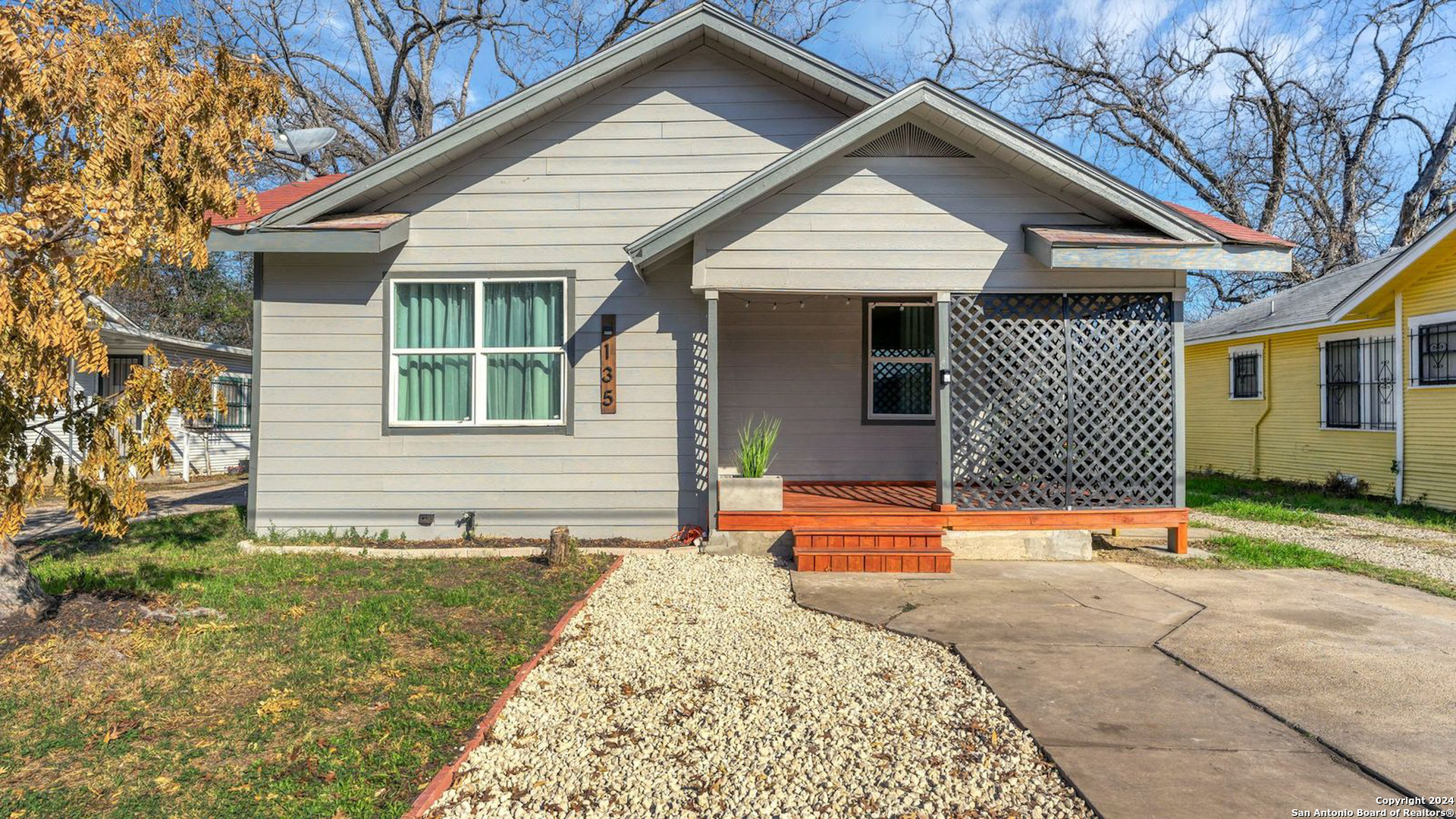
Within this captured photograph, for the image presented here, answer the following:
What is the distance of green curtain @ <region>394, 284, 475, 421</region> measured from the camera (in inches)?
305

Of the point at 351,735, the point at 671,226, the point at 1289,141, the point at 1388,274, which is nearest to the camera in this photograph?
the point at 351,735

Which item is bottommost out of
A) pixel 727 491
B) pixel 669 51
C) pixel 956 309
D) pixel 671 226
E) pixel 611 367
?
pixel 727 491

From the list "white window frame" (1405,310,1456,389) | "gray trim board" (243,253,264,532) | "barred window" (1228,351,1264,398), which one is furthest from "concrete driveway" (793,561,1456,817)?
"barred window" (1228,351,1264,398)

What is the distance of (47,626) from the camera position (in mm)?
4328

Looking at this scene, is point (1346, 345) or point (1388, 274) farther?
point (1346, 345)

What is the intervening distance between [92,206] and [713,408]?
464cm

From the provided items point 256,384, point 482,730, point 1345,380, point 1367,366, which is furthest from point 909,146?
point 1345,380

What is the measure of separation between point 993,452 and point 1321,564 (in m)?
3.15

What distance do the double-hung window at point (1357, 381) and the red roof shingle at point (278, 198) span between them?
14.5m

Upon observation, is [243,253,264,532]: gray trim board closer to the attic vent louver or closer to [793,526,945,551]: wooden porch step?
[793,526,945,551]: wooden porch step

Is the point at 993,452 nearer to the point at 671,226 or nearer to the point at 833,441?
the point at 833,441

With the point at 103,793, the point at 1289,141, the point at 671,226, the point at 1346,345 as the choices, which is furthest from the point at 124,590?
the point at 1289,141

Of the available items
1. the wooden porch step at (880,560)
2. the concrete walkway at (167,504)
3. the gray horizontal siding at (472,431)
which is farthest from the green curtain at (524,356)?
the concrete walkway at (167,504)

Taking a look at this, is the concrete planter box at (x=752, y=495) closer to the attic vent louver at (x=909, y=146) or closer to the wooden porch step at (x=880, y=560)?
the wooden porch step at (x=880, y=560)
